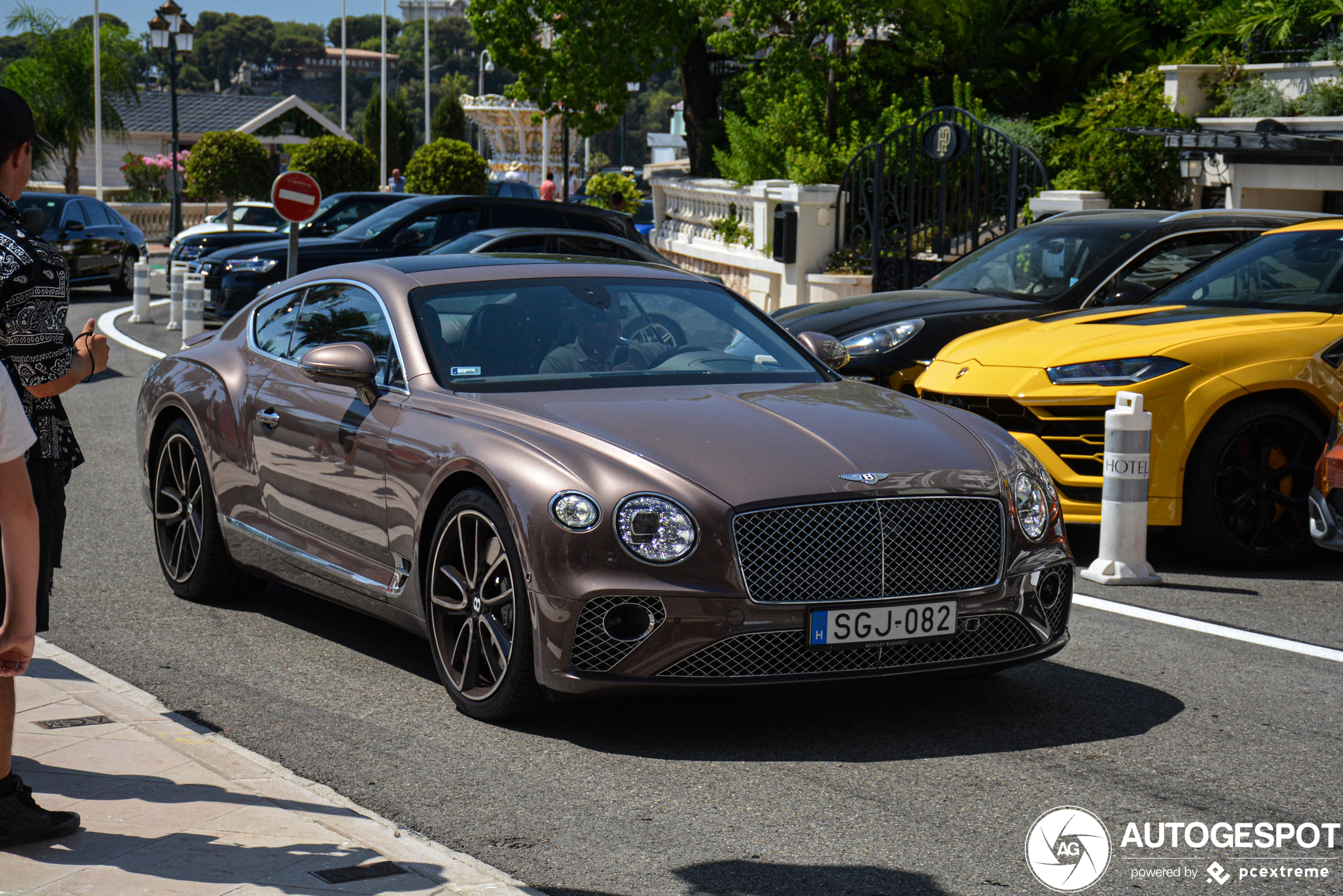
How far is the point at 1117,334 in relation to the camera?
28.0ft

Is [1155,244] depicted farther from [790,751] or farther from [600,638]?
[600,638]

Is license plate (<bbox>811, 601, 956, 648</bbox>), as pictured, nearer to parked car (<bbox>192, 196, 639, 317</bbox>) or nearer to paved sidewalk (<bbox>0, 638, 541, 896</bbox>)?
paved sidewalk (<bbox>0, 638, 541, 896</bbox>)

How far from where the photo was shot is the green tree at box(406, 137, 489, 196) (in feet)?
129

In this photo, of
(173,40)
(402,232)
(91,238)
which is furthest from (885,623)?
(173,40)

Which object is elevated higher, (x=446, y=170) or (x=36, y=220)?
(x=446, y=170)

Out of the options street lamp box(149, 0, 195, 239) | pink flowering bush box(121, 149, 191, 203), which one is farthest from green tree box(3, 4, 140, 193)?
street lamp box(149, 0, 195, 239)

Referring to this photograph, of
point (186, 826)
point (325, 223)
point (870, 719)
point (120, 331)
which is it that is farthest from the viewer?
point (325, 223)

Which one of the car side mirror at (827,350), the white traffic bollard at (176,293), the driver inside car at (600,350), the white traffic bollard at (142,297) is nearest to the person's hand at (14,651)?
the driver inside car at (600,350)

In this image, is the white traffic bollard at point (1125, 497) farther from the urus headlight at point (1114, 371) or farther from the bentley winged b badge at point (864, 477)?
the bentley winged b badge at point (864, 477)

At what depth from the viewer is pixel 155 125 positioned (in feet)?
252

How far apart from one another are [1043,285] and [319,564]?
20.8 ft

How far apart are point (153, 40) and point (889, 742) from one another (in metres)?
40.1

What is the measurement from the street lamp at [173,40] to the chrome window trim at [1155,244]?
3457 centimetres

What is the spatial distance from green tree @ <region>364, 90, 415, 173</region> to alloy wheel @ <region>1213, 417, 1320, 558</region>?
64803 millimetres
